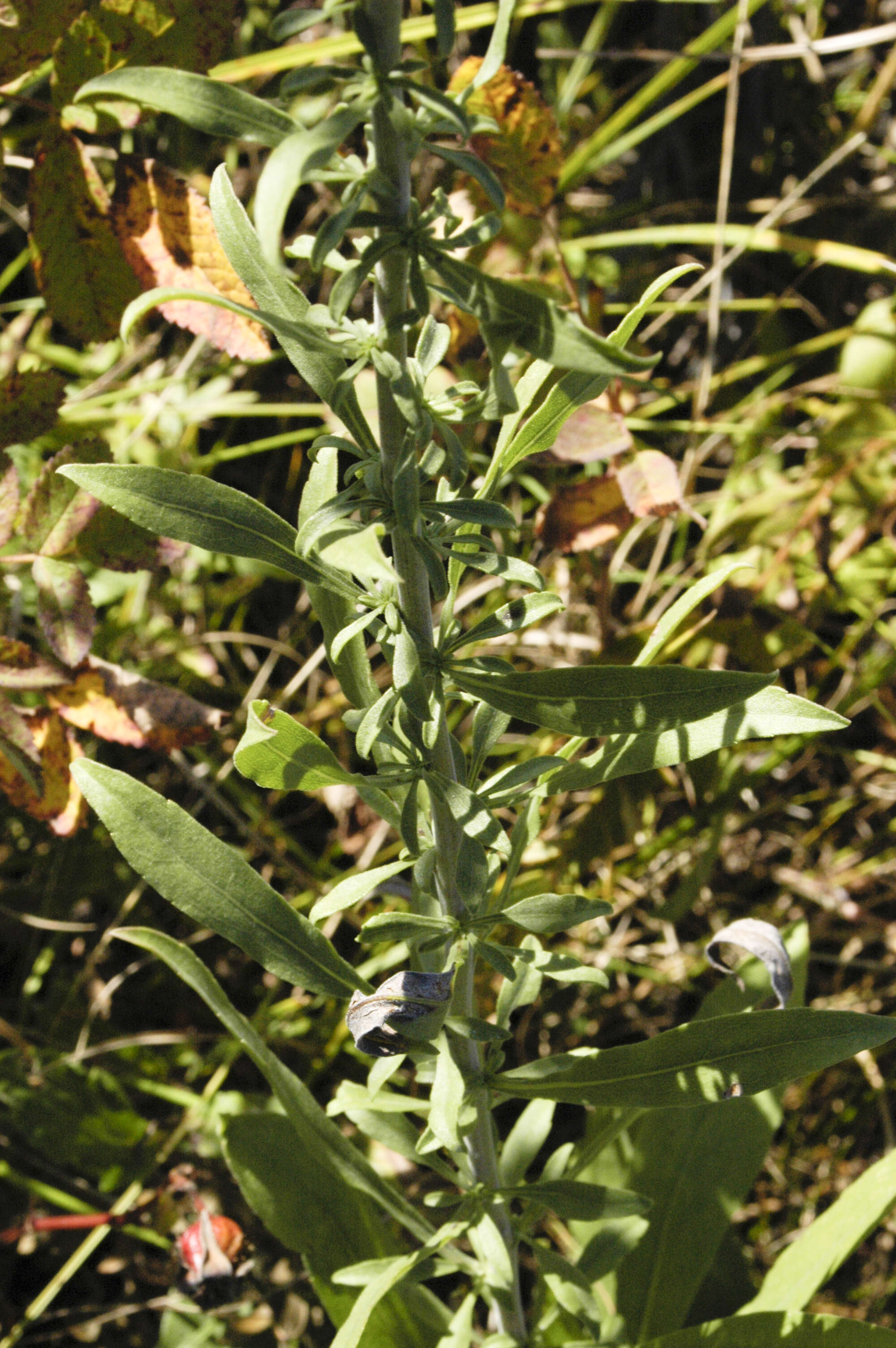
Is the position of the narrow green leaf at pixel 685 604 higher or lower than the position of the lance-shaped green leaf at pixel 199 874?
higher

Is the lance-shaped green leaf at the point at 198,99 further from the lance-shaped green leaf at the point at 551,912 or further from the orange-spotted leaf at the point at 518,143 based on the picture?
the orange-spotted leaf at the point at 518,143

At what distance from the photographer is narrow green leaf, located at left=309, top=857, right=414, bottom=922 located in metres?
0.90

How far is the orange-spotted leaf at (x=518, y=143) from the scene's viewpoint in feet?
4.99

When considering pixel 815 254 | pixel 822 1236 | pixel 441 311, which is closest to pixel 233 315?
pixel 441 311

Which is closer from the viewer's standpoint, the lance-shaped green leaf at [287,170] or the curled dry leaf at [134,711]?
the lance-shaped green leaf at [287,170]

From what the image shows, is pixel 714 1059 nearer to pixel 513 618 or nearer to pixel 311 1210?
pixel 513 618

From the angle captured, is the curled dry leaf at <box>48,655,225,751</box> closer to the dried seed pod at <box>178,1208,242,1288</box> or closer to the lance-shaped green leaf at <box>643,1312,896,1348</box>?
the dried seed pod at <box>178,1208,242,1288</box>

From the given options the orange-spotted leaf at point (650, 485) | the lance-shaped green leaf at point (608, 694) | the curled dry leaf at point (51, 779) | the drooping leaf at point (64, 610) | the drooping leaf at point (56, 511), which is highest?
the drooping leaf at point (56, 511)

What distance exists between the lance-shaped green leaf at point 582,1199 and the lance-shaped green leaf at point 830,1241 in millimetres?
290

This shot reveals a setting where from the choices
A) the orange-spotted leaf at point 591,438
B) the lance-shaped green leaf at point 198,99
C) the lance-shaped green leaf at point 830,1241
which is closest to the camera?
the lance-shaped green leaf at point 198,99

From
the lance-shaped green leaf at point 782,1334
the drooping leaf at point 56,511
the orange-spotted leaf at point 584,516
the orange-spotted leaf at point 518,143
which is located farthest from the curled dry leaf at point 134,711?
the lance-shaped green leaf at point 782,1334

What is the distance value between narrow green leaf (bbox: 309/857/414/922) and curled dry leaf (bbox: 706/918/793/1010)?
1.38 feet

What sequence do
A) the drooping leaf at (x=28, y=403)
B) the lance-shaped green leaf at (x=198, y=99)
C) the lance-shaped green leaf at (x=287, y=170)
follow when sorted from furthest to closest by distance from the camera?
1. the drooping leaf at (x=28, y=403)
2. the lance-shaped green leaf at (x=198, y=99)
3. the lance-shaped green leaf at (x=287, y=170)

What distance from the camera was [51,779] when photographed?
56.4 inches
